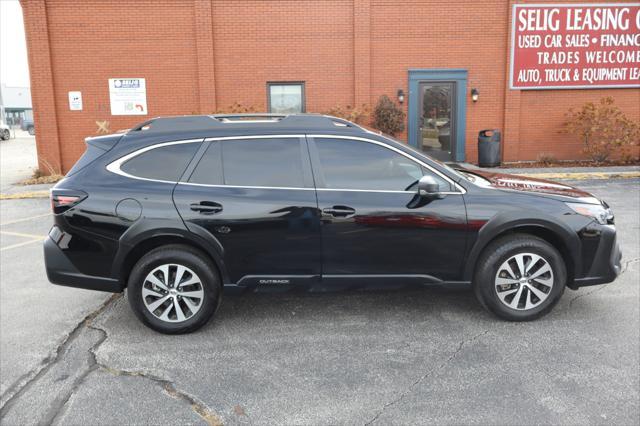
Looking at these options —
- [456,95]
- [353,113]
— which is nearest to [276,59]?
[353,113]

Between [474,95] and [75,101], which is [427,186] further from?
[75,101]

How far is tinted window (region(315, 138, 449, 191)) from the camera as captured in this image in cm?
442

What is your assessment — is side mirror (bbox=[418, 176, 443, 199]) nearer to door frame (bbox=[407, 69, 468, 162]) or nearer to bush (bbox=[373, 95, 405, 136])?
bush (bbox=[373, 95, 405, 136])

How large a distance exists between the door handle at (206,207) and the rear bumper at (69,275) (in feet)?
2.94

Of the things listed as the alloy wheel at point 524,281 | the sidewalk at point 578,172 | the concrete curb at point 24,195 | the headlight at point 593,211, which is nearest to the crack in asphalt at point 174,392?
the alloy wheel at point 524,281

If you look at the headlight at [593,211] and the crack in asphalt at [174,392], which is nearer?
the crack in asphalt at [174,392]

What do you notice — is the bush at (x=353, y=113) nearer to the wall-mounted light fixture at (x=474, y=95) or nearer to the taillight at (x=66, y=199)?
the wall-mounted light fixture at (x=474, y=95)

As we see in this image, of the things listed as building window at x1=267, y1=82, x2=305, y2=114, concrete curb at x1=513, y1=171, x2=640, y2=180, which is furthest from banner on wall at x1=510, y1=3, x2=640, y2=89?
building window at x1=267, y1=82, x2=305, y2=114

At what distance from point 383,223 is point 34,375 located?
2.79m

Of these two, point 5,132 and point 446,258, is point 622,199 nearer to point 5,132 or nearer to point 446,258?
point 446,258

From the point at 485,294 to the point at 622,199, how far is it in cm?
757

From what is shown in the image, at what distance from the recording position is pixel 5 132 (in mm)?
38156

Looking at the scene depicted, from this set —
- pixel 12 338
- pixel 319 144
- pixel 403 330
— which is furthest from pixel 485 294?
pixel 12 338

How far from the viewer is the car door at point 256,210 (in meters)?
4.30
